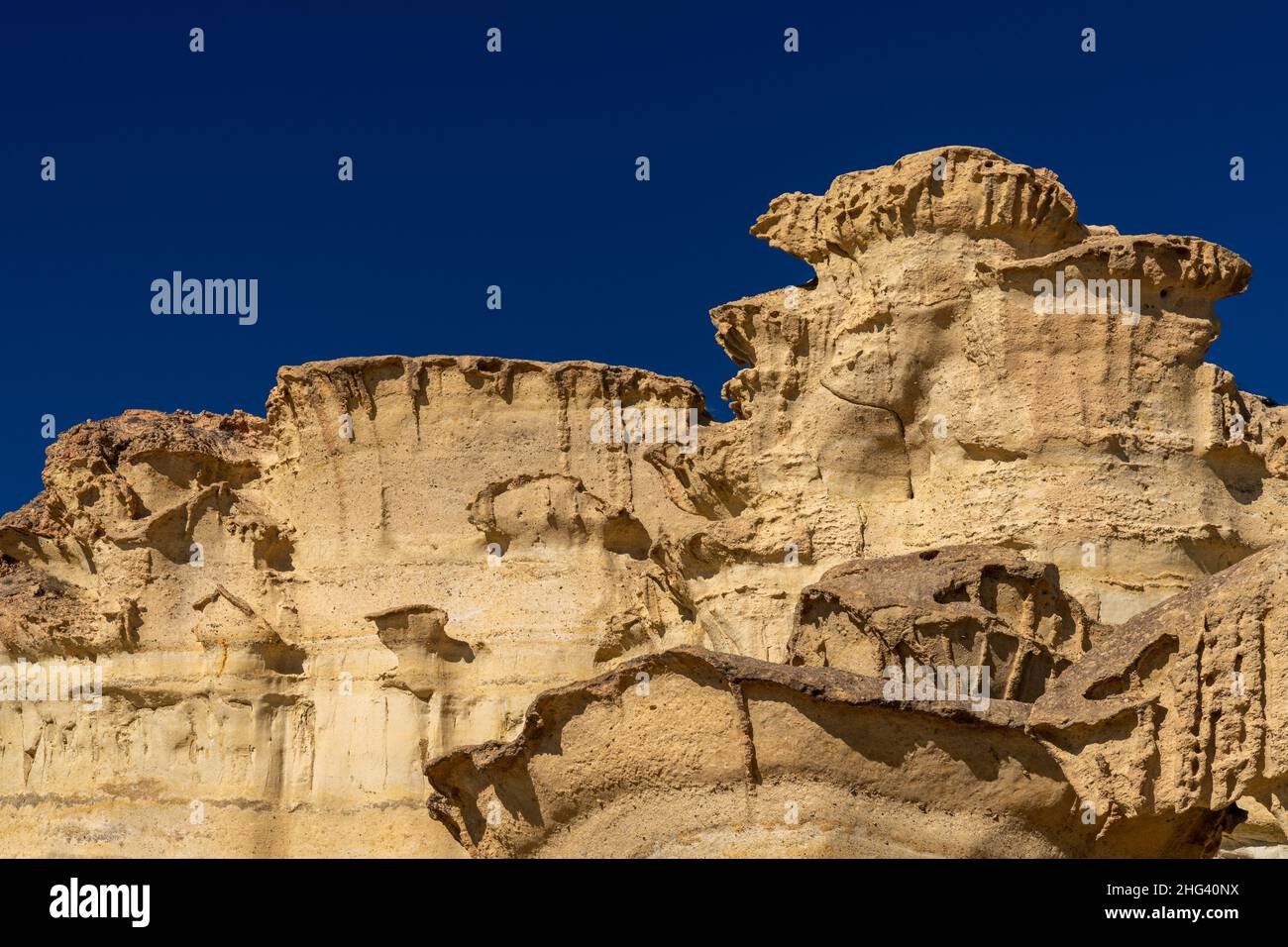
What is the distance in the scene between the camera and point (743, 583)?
76.5 ft

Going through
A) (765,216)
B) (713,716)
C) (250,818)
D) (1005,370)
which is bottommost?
(250,818)

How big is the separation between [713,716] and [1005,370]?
8421 millimetres

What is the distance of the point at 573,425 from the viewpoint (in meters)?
31.0

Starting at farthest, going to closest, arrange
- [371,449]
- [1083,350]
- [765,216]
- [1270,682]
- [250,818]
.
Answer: [371,449] → [250,818] → [765,216] → [1083,350] → [1270,682]

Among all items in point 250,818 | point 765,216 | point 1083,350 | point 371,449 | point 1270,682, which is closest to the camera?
point 1270,682

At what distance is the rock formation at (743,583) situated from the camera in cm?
1454

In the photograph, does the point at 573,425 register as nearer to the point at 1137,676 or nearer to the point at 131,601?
the point at 131,601

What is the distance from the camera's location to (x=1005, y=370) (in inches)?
859

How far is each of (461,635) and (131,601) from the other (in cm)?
516

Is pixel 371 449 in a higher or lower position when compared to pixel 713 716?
higher

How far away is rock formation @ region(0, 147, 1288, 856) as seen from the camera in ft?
47.7

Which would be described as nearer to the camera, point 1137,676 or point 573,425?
point 1137,676

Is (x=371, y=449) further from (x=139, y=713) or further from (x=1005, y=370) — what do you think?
(x=1005, y=370)

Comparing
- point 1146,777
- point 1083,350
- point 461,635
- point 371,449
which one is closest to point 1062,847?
point 1146,777
